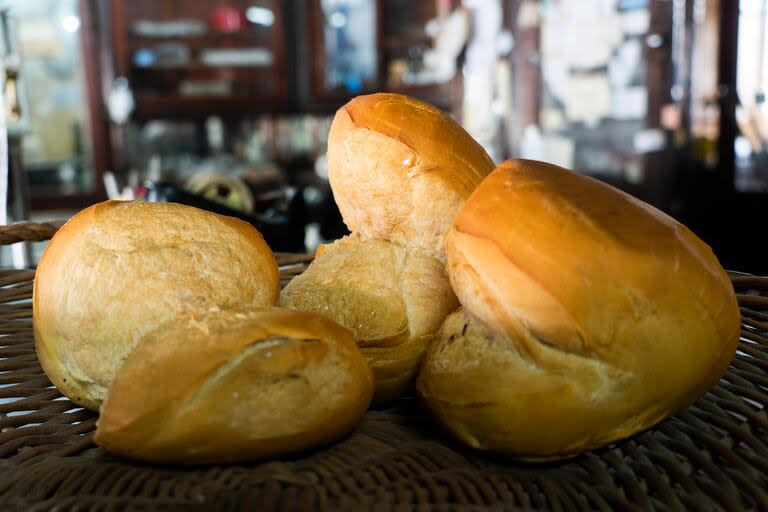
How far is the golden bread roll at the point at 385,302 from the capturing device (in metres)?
0.64

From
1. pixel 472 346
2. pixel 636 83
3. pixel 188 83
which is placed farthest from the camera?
pixel 188 83

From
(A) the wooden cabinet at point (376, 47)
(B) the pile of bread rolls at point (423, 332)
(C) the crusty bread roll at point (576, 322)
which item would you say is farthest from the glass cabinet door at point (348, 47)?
(C) the crusty bread roll at point (576, 322)

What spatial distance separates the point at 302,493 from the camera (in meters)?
0.44

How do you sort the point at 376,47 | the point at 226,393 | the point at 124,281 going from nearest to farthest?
1. the point at 226,393
2. the point at 124,281
3. the point at 376,47

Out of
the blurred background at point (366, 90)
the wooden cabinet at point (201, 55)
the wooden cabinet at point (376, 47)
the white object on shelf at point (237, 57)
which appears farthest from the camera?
the wooden cabinet at point (376, 47)

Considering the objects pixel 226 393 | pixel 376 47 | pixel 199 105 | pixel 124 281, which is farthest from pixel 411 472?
pixel 376 47

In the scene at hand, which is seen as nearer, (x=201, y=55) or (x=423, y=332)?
(x=423, y=332)

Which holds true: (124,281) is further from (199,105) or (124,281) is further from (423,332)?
(199,105)

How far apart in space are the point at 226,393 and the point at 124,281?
0.17 metres

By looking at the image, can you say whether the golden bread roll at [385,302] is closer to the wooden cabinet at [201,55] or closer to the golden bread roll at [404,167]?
the golden bread roll at [404,167]

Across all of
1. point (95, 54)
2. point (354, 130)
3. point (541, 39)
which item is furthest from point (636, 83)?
point (95, 54)

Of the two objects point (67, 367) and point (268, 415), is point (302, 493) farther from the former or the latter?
point (67, 367)

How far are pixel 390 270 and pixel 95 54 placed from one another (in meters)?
3.36

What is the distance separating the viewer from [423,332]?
644 millimetres
